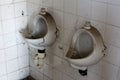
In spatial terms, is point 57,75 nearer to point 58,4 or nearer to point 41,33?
point 41,33

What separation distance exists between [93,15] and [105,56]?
299mm

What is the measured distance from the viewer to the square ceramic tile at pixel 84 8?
147cm

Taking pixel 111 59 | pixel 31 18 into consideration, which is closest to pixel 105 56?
pixel 111 59

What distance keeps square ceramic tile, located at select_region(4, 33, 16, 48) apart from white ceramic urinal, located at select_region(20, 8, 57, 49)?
0.18m

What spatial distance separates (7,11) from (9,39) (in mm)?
276

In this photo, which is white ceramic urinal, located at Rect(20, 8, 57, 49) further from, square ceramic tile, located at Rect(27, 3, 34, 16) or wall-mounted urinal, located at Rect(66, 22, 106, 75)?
wall-mounted urinal, located at Rect(66, 22, 106, 75)

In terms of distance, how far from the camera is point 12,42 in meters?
2.04

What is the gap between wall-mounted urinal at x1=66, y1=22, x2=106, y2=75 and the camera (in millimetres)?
1388

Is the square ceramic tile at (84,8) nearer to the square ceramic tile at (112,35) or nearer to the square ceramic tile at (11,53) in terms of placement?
the square ceramic tile at (112,35)

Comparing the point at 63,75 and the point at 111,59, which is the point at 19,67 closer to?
the point at 63,75

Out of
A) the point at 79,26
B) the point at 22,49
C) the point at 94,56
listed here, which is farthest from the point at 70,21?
the point at 22,49

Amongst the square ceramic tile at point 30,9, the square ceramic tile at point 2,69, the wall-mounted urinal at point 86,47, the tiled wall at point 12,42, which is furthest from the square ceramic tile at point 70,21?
the square ceramic tile at point 2,69

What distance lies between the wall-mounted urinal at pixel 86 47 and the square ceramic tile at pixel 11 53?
720mm

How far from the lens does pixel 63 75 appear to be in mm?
1861
